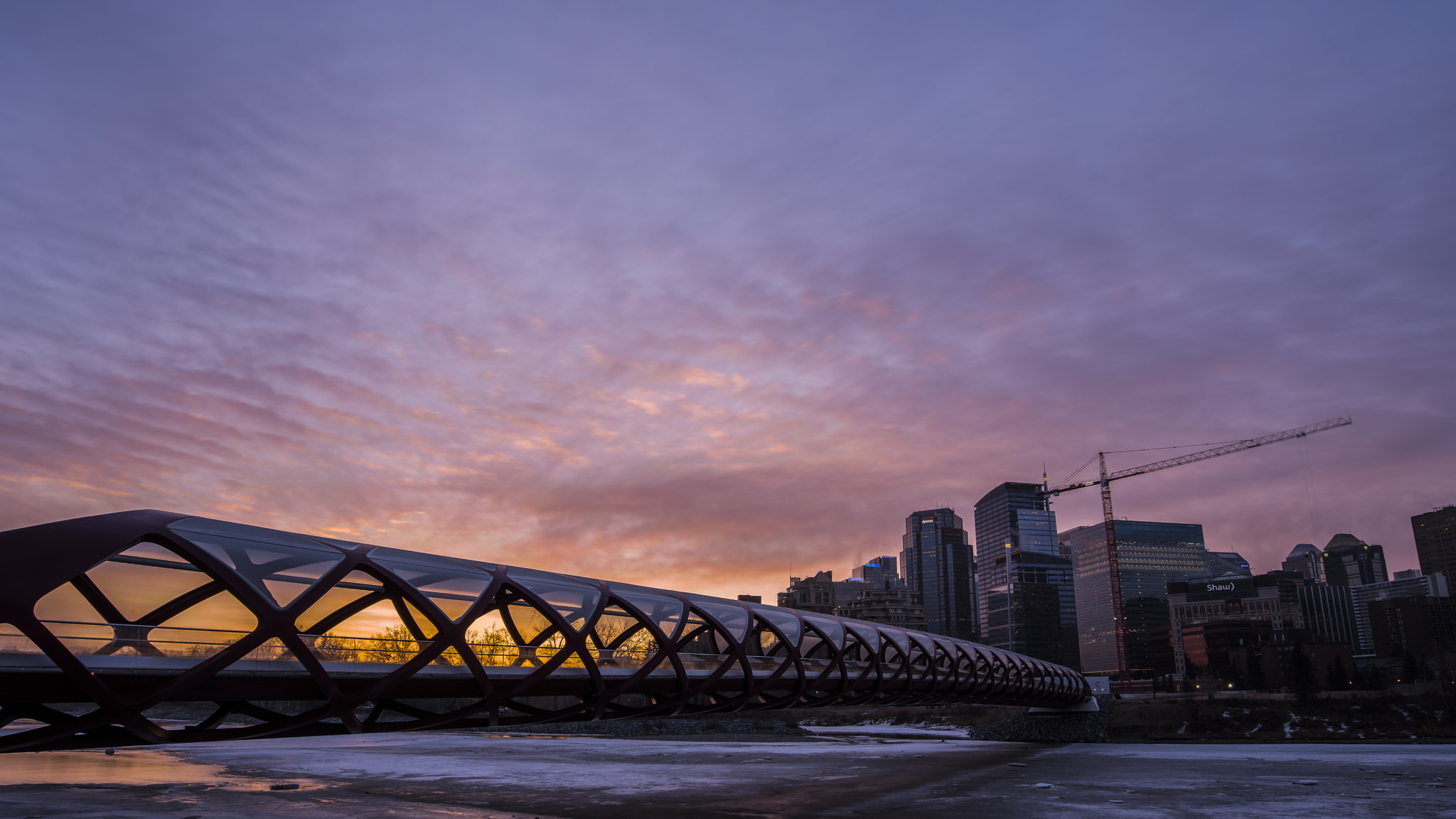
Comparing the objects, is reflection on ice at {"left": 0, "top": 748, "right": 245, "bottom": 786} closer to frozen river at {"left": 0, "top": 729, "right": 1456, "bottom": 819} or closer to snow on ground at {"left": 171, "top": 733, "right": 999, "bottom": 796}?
frozen river at {"left": 0, "top": 729, "right": 1456, "bottom": 819}

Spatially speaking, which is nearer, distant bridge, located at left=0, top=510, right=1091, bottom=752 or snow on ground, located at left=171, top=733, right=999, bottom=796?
distant bridge, located at left=0, top=510, right=1091, bottom=752

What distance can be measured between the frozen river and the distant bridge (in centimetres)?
589

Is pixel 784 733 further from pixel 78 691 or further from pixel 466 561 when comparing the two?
pixel 78 691

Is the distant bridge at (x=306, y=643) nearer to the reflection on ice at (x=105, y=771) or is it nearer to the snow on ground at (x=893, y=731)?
the reflection on ice at (x=105, y=771)

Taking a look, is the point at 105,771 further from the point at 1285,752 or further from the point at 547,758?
the point at 1285,752

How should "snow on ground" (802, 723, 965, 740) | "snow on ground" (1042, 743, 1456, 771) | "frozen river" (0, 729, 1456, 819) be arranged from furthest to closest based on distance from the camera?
"snow on ground" (802, 723, 965, 740) → "snow on ground" (1042, 743, 1456, 771) → "frozen river" (0, 729, 1456, 819)

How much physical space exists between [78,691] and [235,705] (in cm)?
442

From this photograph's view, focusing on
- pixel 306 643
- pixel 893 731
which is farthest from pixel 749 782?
pixel 893 731

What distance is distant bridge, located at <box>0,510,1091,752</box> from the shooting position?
2095 cm

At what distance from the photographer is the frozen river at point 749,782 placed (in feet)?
115

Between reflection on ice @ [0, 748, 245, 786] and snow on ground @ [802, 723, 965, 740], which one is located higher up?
reflection on ice @ [0, 748, 245, 786]

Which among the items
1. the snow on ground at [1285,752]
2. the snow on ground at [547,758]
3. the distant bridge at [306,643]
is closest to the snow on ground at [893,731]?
the snow on ground at [547,758]

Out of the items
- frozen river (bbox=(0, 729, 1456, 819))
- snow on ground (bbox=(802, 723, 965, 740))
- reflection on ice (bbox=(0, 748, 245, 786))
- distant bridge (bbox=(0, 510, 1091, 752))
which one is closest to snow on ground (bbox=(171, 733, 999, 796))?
frozen river (bbox=(0, 729, 1456, 819))

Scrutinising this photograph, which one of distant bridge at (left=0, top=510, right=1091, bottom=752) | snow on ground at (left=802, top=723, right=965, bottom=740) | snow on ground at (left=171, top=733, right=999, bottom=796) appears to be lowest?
snow on ground at (left=802, top=723, right=965, bottom=740)
